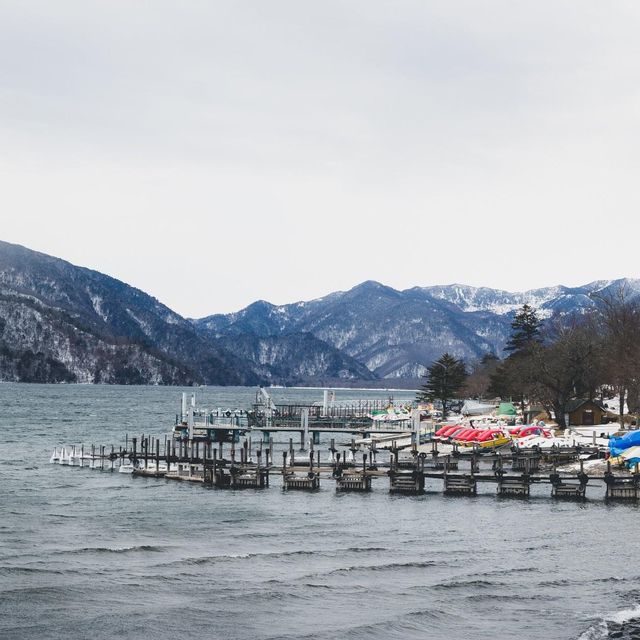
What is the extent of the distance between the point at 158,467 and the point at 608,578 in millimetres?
48127

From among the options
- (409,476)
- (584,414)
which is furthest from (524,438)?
(584,414)

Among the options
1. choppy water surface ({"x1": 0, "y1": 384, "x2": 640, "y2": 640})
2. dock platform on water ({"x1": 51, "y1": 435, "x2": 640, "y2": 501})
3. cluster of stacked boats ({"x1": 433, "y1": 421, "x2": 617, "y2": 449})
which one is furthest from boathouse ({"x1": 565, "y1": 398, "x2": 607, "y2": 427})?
choppy water surface ({"x1": 0, "y1": 384, "x2": 640, "y2": 640})

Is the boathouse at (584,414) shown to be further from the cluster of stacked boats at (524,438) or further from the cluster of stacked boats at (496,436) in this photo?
the cluster of stacked boats at (496,436)

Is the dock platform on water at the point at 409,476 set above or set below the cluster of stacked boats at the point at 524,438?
below

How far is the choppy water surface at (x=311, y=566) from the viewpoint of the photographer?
3256 centimetres

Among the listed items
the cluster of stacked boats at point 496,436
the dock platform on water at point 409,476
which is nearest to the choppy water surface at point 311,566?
the dock platform on water at point 409,476

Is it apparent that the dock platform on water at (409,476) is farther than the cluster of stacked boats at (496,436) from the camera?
No

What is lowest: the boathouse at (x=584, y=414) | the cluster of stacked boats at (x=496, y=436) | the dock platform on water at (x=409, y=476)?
the dock platform on water at (x=409, y=476)

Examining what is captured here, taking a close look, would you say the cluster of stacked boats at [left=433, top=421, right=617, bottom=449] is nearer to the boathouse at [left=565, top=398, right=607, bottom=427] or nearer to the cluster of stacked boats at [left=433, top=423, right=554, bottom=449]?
the cluster of stacked boats at [left=433, top=423, right=554, bottom=449]

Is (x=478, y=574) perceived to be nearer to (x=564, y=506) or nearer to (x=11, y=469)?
(x=564, y=506)

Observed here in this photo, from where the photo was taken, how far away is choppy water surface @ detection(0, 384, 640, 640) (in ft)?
107

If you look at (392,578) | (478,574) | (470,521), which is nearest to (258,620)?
(392,578)

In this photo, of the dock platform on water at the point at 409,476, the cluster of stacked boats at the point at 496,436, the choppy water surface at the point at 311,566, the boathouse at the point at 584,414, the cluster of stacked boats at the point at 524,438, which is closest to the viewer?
the choppy water surface at the point at 311,566

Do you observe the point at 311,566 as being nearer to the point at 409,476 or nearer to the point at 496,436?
the point at 409,476
